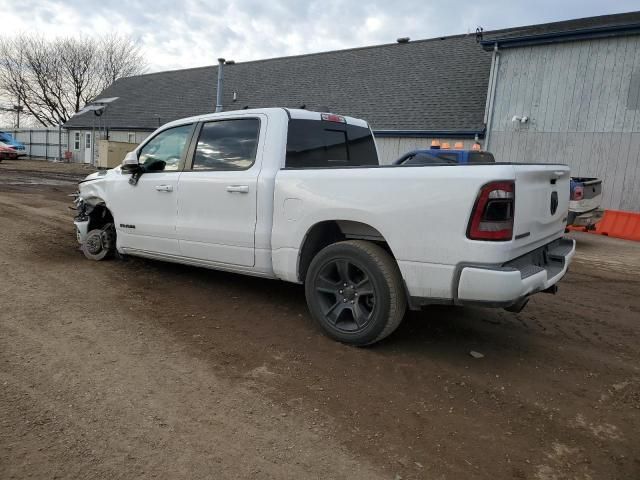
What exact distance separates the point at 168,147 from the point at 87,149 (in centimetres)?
3367

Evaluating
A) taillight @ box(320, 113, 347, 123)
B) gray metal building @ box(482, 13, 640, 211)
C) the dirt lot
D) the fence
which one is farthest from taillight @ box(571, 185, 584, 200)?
the fence

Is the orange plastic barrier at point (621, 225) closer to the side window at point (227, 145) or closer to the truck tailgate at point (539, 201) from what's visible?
the truck tailgate at point (539, 201)

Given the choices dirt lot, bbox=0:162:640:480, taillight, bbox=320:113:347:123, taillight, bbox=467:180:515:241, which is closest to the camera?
dirt lot, bbox=0:162:640:480

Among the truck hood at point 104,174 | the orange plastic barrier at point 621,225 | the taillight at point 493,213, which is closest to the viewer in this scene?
the taillight at point 493,213

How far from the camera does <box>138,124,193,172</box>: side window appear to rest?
16.7ft

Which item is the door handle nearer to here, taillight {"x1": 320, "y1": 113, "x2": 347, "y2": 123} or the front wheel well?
taillight {"x1": 320, "y1": 113, "x2": 347, "y2": 123}

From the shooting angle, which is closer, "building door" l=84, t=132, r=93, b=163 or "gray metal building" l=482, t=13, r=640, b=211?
"gray metal building" l=482, t=13, r=640, b=211

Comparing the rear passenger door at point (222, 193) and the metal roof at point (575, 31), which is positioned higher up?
the metal roof at point (575, 31)

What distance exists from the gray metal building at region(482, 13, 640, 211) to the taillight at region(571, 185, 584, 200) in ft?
18.5

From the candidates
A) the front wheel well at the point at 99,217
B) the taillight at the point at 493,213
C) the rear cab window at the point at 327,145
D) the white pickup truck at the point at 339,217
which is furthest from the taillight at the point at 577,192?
the front wheel well at the point at 99,217

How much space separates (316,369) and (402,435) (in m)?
0.92

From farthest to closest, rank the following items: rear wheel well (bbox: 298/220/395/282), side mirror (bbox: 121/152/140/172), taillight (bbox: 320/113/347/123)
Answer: side mirror (bbox: 121/152/140/172) < taillight (bbox: 320/113/347/123) < rear wheel well (bbox: 298/220/395/282)

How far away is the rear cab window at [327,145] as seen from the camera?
175 inches

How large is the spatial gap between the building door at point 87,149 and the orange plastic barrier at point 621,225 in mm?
32306
